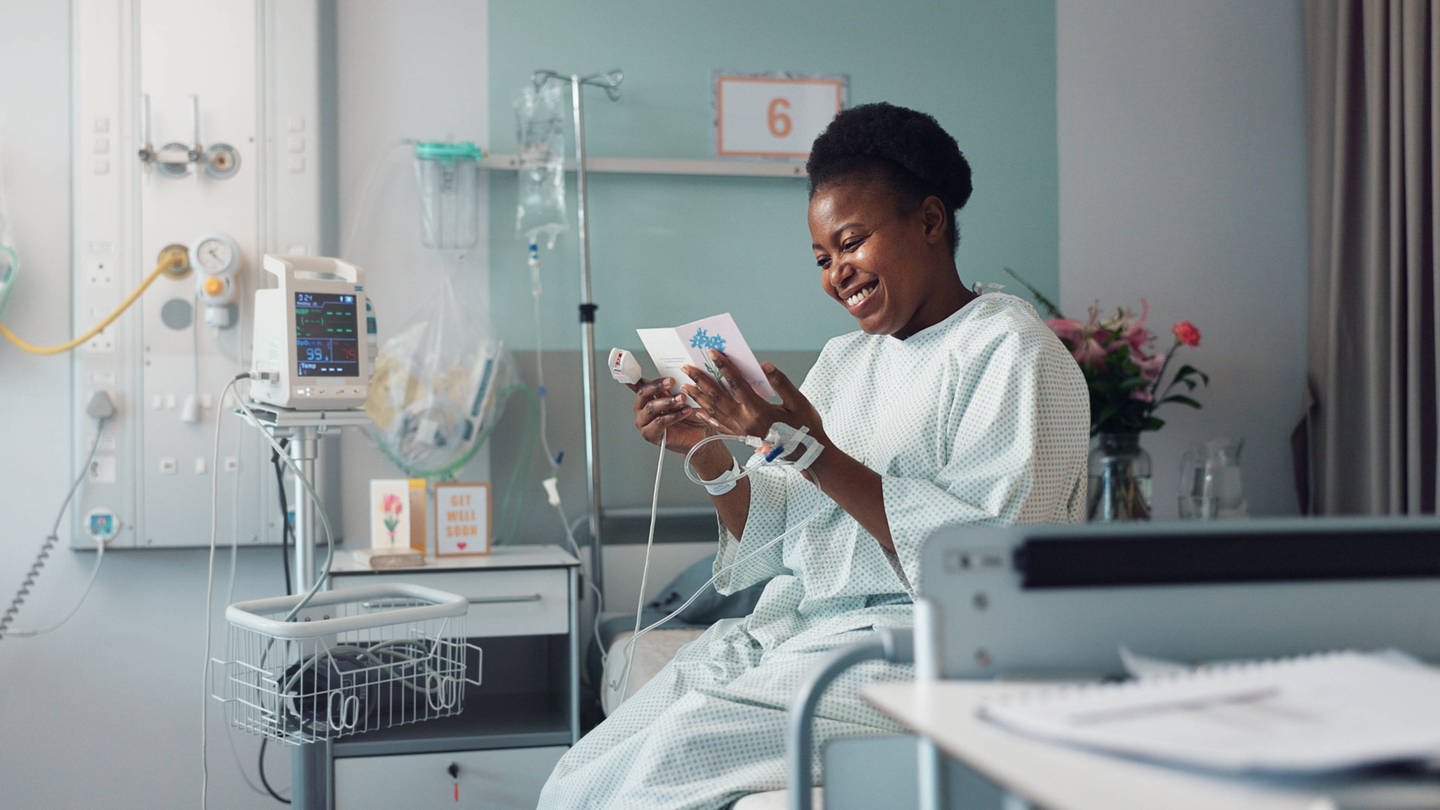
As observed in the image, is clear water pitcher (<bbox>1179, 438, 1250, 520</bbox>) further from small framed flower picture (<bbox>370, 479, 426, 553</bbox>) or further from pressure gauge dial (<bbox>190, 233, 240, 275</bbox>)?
pressure gauge dial (<bbox>190, 233, 240, 275</bbox>)

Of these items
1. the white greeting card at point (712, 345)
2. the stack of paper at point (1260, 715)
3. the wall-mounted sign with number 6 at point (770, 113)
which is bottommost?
the stack of paper at point (1260, 715)

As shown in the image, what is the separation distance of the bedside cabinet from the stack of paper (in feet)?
6.56

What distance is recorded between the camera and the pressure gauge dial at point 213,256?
3.04 m

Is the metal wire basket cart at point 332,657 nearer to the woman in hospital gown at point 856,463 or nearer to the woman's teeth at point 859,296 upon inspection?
the woman in hospital gown at point 856,463

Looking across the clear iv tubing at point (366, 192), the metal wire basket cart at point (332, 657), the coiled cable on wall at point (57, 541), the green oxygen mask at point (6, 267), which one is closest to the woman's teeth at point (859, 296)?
the metal wire basket cart at point (332, 657)

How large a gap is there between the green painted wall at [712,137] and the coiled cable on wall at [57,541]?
100 cm

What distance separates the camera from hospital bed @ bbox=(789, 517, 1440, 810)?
3.38 ft

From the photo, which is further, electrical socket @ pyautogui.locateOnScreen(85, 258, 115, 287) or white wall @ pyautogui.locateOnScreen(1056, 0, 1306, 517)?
white wall @ pyautogui.locateOnScreen(1056, 0, 1306, 517)

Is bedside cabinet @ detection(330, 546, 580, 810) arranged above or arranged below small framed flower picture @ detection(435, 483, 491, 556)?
below

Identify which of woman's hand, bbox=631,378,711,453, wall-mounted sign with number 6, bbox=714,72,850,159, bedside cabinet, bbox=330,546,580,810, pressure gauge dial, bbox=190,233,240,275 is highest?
wall-mounted sign with number 6, bbox=714,72,850,159

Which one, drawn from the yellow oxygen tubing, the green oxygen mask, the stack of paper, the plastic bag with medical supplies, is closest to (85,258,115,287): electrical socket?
the yellow oxygen tubing

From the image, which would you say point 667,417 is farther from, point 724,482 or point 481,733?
point 481,733

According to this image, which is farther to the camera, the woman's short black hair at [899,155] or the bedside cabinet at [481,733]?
the bedside cabinet at [481,733]

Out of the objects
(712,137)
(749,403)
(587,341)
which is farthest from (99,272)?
(749,403)
